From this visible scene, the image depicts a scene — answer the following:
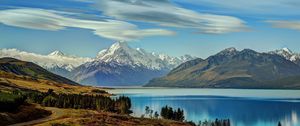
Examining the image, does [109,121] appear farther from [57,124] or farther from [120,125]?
[57,124]

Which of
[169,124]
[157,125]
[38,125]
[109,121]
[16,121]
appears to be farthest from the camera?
[169,124]

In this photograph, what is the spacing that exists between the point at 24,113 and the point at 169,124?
180 ft

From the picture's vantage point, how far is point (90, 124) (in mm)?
134000

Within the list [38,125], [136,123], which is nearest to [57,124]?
[38,125]

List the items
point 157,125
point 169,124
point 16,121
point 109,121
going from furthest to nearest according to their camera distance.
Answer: point 169,124, point 157,125, point 109,121, point 16,121

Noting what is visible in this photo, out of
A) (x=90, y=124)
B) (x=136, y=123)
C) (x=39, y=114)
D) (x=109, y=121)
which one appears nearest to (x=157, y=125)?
(x=136, y=123)

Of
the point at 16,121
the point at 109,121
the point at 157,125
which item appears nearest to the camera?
the point at 16,121

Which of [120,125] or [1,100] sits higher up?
[1,100]

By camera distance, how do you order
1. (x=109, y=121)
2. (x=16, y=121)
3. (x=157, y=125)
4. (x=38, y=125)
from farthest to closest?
(x=157, y=125), (x=109, y=121), (x=16, y=121), (x=38, y=125)

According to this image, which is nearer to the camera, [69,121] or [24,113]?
[69,121]

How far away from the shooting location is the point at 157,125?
158 metres

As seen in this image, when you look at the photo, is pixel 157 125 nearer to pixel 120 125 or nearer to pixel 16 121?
pixel 120 125

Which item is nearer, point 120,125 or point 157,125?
point 120,125

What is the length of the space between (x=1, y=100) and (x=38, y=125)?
23.4 meters
